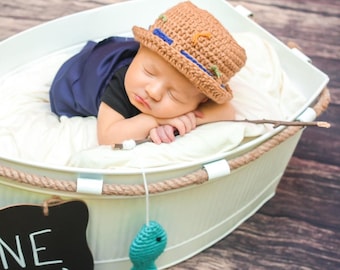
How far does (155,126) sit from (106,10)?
14.7 inches

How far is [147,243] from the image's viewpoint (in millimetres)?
976

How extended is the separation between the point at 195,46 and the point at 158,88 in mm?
93

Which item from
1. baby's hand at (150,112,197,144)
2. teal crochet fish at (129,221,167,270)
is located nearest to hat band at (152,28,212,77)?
baby's hand at (150,112,197,144)

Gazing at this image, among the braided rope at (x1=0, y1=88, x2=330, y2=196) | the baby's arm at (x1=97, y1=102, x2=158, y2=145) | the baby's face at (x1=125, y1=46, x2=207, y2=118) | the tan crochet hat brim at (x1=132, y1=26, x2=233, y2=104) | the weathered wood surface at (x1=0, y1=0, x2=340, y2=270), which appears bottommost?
the weathered wood surface at (x1=0, y1=0, x2=340, y2=270)

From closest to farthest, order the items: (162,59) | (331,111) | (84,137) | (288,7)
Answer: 1. (162,59)
2. (84,137)
3. (331,111)
4. (288,7)

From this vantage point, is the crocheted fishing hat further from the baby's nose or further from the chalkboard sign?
the chalkboard sign

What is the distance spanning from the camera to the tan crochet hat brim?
0.95 meters

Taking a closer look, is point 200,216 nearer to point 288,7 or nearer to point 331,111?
point 331,111

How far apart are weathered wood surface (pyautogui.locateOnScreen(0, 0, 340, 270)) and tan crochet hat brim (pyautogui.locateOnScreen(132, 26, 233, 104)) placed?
394mm

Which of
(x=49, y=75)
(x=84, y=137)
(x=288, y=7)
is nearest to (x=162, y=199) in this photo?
(x=84, y=137)

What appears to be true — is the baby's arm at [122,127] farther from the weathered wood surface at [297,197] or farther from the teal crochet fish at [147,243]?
the weathered wood surface at [297,197]

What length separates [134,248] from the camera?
981 mm

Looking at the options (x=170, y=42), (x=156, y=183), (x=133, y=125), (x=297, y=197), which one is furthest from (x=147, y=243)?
(x=297, y=197)

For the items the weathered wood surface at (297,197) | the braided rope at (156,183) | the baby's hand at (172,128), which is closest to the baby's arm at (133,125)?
the baby's hand at (172,128)
